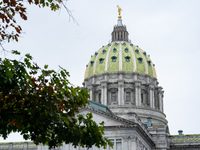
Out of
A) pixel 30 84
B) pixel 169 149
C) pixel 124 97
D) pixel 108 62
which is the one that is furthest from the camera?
pixel 108 62

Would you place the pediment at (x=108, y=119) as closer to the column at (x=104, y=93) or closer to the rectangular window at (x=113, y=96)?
the column at (x=104, y=93)

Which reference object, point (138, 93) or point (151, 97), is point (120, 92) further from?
point (151, 97)

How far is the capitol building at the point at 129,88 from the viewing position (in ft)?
281

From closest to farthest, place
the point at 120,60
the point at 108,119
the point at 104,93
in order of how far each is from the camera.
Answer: the point at 108,119
the point at 104,93
the point at 120,60

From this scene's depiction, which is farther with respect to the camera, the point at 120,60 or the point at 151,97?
the point at 120,60

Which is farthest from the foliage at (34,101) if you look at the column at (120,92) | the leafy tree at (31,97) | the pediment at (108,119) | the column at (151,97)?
the column at (151,97)

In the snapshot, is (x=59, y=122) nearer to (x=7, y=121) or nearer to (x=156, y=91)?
(x=7, y=121)

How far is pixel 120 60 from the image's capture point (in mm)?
102312

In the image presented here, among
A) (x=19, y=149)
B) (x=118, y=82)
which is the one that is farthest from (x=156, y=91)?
(x=19, y=149)

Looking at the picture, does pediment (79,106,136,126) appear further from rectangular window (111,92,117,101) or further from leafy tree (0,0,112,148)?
leafy tree (0,0,112,148)

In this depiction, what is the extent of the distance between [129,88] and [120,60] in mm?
8116

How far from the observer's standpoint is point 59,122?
61.2ft

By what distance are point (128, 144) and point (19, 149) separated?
3033cm

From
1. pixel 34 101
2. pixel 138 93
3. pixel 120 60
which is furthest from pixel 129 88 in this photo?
pixel 34 101
